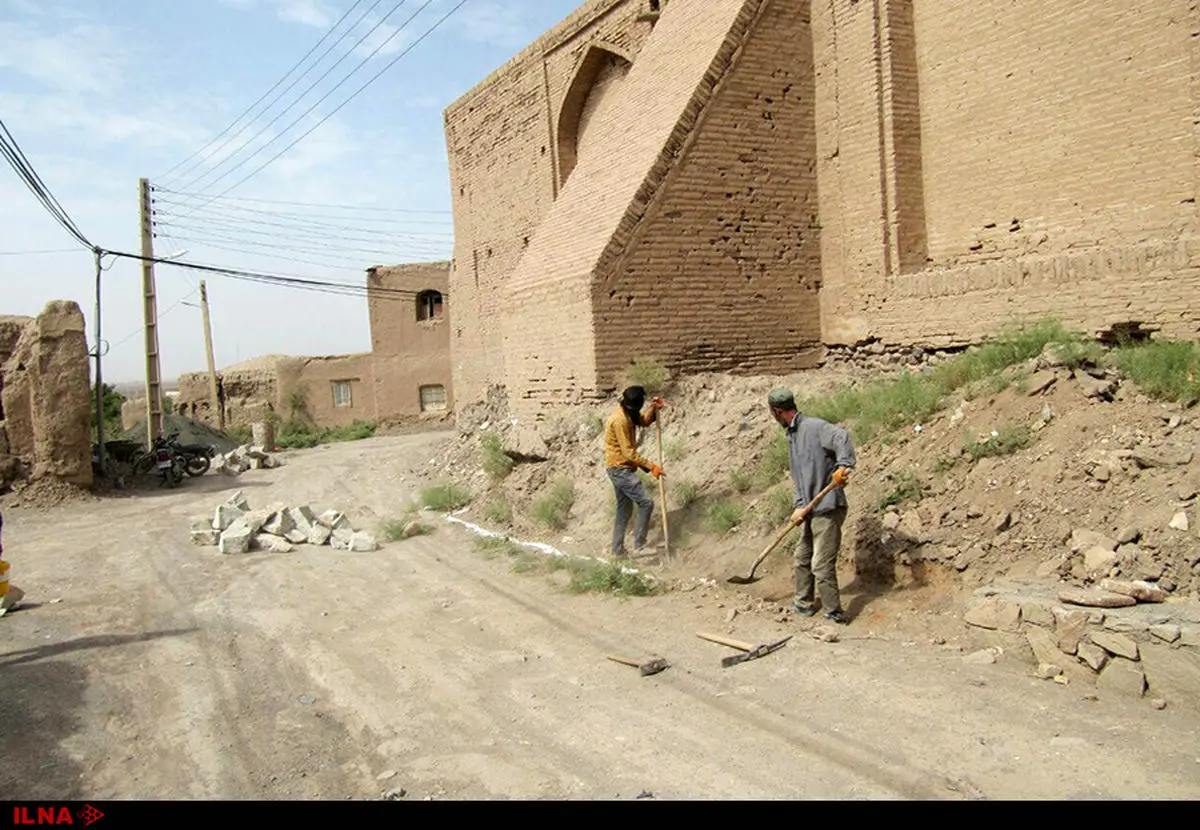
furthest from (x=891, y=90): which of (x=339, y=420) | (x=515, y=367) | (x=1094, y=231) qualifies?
(x=339, y=420)

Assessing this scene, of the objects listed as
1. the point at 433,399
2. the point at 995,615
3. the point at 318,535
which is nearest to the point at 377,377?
the point at 433,399

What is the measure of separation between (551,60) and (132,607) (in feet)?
38.9

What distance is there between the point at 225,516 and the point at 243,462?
8.78 metres

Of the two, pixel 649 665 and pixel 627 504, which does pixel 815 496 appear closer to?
pixel 649 665

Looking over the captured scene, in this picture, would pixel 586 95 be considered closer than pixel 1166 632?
No

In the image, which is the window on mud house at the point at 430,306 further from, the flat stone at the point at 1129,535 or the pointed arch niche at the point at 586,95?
the flat stone at the point at 1129,535

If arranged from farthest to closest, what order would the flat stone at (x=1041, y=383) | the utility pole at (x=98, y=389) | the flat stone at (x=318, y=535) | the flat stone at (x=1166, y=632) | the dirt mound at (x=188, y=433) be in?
the dirt mound at (x=188, y=433) < the utility pole at (x=98, y=389) < the flat stone at (x=318, y=535) < the flat stone at (x=1041, y=383) < the flat stone at (x=1166, y=632)

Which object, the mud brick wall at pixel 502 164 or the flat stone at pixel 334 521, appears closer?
the flat stone at pixel 334 521

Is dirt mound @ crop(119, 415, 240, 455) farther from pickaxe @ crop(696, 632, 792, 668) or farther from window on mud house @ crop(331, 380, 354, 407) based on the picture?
pickaxe @ crop(696, 632, 792, 668)

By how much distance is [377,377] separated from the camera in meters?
29.5

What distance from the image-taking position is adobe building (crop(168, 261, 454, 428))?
29.3 m

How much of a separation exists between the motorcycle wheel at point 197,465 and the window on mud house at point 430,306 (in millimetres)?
12733

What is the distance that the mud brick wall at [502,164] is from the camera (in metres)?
14.9

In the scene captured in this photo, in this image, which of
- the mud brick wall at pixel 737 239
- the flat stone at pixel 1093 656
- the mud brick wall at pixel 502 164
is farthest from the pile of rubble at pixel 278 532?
the flat stone at pixel 1093 656
